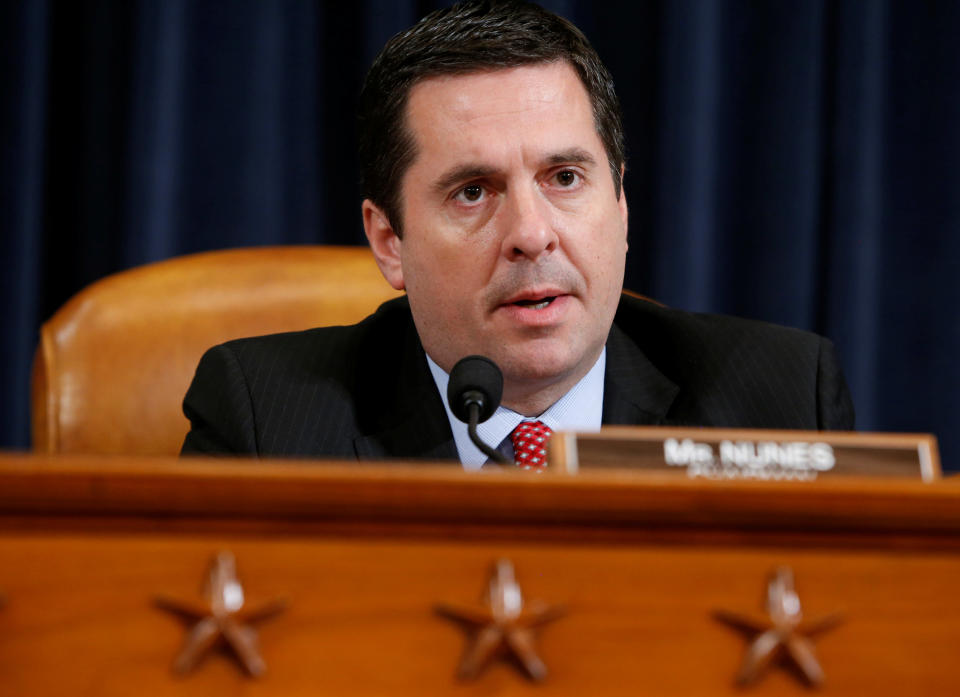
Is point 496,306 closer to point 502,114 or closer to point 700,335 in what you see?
point 502,114

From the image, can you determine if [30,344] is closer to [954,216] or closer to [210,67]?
[210,67]

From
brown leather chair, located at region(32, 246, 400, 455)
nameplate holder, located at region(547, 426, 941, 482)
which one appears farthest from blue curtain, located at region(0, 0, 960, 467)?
nameplate holder, located at region(547, 426, 941, 482)

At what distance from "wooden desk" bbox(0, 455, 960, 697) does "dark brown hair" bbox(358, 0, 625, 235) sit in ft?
2.79

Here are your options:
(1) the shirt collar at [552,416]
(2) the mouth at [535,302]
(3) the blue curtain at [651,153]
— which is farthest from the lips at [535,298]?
(3) the blue curtain at [651,153]

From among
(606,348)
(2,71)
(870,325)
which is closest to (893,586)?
(606,348)

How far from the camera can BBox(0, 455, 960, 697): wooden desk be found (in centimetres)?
64

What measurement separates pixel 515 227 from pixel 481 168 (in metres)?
0.10

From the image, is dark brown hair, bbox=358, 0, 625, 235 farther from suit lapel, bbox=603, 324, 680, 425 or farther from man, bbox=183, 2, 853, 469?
suit lapel, bbox=603, 324, 680, 425

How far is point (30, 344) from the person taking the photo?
204 cm

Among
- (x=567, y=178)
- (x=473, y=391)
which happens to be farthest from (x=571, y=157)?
(x=473, y=391)

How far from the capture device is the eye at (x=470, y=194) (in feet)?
4.46

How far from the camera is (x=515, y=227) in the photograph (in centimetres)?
130

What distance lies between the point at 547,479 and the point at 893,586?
24cm

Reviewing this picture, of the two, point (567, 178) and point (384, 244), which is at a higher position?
point (567, 178)
